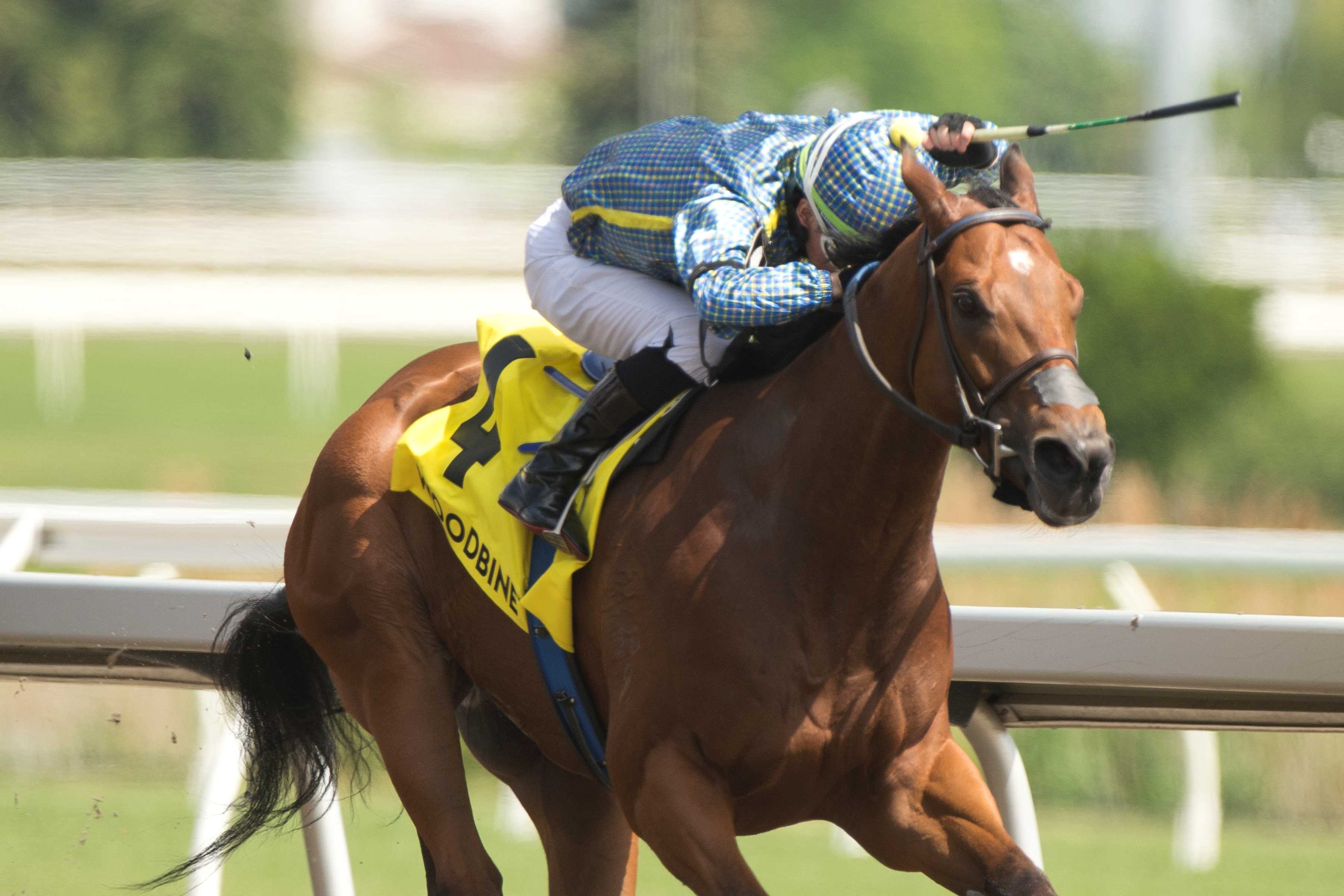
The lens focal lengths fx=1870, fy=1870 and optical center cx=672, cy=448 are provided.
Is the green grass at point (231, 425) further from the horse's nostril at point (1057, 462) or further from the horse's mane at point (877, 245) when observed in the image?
the horse's nostril at point (1057, 462)

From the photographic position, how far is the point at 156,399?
21.9 metres

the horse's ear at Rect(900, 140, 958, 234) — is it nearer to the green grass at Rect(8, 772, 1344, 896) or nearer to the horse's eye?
the horse's eye

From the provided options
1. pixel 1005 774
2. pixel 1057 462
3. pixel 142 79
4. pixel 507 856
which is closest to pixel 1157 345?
pixel 507 856

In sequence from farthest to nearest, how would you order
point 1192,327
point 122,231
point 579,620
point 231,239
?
point 231,239, point 122,231, point 1192,327, point 579,620

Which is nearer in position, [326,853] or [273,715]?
[273,715]

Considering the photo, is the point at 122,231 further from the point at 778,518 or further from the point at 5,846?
the point at 778,518

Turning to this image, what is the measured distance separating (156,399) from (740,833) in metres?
19.9

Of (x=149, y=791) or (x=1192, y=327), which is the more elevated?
(x=149, y=791)

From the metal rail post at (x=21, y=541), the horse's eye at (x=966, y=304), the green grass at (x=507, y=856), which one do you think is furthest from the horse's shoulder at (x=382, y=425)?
the green grass at (x=507, y=856)

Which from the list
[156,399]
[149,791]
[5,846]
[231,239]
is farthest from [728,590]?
[231,239]

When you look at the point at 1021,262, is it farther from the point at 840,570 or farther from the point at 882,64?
the point at 882,64

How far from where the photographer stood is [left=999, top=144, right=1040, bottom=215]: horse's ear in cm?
266

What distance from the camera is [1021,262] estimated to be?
2.48 metres

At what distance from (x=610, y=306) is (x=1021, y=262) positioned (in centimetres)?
101
